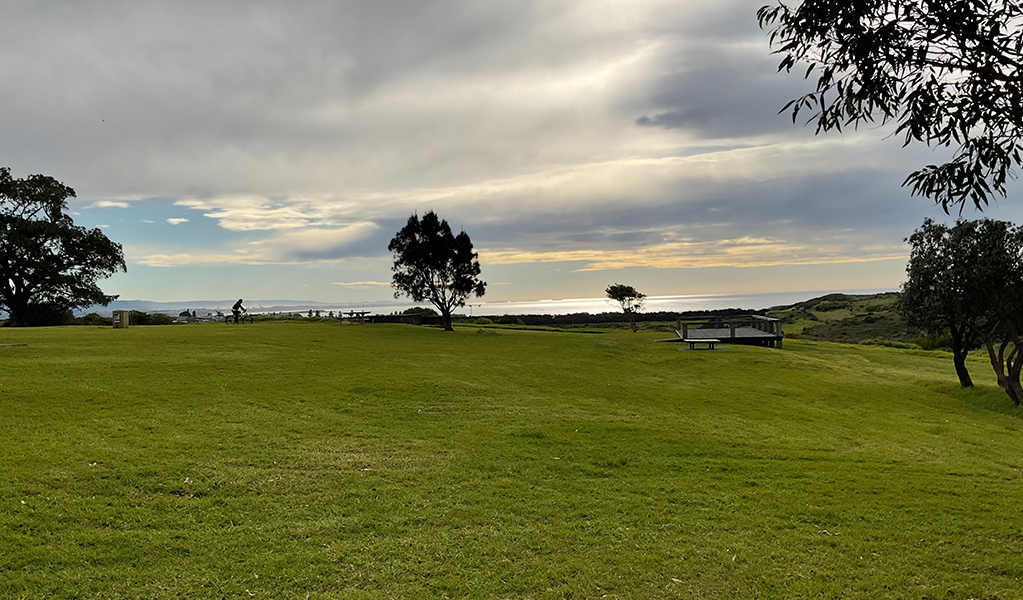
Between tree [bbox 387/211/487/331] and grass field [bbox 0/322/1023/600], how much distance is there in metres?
24.8

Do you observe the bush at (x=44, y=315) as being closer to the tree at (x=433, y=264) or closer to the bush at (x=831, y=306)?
the tree at (x=433, y=264)

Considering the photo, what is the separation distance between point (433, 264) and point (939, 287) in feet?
96.3

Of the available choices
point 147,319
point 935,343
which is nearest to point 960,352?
point 935,343

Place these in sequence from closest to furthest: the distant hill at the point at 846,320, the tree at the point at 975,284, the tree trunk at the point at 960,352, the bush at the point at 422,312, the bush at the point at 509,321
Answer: the tree at the point at 975,284, the tree trunk at the point at 960,352, the bush at the point at 422,312, the distant hill at the point at 846,320, the bush at the point at 509,321

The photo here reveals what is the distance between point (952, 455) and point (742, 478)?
5718 millimetres

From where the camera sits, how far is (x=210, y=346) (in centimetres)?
2130

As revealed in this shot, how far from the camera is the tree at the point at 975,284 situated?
61.9ft

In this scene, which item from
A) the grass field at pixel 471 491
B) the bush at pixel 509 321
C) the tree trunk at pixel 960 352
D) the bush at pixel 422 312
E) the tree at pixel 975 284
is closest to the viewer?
the grass field at pixel 471 491

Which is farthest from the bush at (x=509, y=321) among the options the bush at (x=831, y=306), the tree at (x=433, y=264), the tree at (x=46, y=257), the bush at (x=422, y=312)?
the bush at (x=831, y=306)

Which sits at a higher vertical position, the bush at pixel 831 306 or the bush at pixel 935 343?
the bush at pixel 831 306

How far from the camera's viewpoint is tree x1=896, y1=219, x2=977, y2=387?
1980cm

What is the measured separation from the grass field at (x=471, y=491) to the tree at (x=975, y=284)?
479 centimetres

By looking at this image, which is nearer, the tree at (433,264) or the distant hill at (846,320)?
the tree at (433,264)

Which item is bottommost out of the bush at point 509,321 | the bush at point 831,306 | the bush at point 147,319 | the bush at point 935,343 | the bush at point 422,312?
the bush at point 935,343
